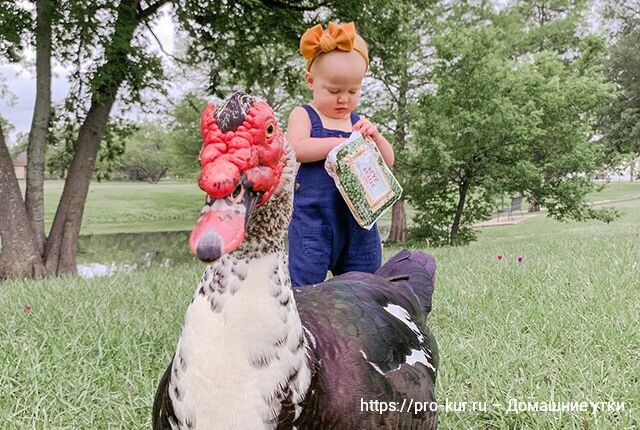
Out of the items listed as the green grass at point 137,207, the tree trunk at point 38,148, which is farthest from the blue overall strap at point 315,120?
the green grass at point 137,207

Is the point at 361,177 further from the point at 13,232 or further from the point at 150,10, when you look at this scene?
the point at 150,10

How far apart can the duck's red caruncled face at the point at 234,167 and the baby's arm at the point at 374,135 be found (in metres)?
1.25

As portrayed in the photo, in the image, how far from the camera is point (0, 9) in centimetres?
507

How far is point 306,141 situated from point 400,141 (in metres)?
9.97

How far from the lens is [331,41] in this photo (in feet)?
6.92

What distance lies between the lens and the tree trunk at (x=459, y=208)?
32.5 ft

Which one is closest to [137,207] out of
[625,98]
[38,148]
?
[38,148]

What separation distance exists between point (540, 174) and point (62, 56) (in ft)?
24.9

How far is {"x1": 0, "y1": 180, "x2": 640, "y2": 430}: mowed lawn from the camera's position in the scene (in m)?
1.97

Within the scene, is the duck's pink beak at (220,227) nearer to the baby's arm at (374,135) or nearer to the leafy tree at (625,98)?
the baby's arm at (374,135)

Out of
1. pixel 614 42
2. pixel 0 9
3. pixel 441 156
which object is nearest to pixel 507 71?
pixel 441 156

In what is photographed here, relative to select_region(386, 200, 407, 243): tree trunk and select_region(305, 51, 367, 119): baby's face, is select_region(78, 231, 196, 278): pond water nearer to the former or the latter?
select_region(386, 200, 407, 243): tree trunk

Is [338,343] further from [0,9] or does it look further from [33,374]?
[0,9]

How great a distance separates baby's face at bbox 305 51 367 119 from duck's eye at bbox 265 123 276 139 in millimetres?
1188
